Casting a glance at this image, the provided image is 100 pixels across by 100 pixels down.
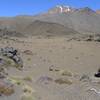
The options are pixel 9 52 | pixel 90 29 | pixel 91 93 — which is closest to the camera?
pixel 91 93

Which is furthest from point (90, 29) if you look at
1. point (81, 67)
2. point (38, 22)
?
point (81, 67)

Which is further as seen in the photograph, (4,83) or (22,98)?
(4,83)

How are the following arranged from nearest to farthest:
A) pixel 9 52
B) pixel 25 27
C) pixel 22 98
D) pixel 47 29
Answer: pixel 22 98
pixel 9 52
pixel 47 29
pixel 25 27

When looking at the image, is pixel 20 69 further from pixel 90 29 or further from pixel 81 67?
pixel 90 29

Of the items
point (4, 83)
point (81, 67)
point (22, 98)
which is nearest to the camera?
point (22, 98)

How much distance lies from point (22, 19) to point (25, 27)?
22.1 metres

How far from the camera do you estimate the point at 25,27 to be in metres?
178

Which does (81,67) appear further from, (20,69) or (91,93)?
(91,93)

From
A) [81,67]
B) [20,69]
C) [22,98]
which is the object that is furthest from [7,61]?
[22,98]

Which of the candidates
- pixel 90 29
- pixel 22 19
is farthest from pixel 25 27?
pixel 90 29

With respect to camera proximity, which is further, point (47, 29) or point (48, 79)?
point (47, 29)

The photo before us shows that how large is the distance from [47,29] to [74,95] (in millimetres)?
144105

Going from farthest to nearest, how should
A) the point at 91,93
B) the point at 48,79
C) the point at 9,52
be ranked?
the point at 9,52, the point at 48,79, the point at 91,93

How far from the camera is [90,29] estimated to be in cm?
19688
